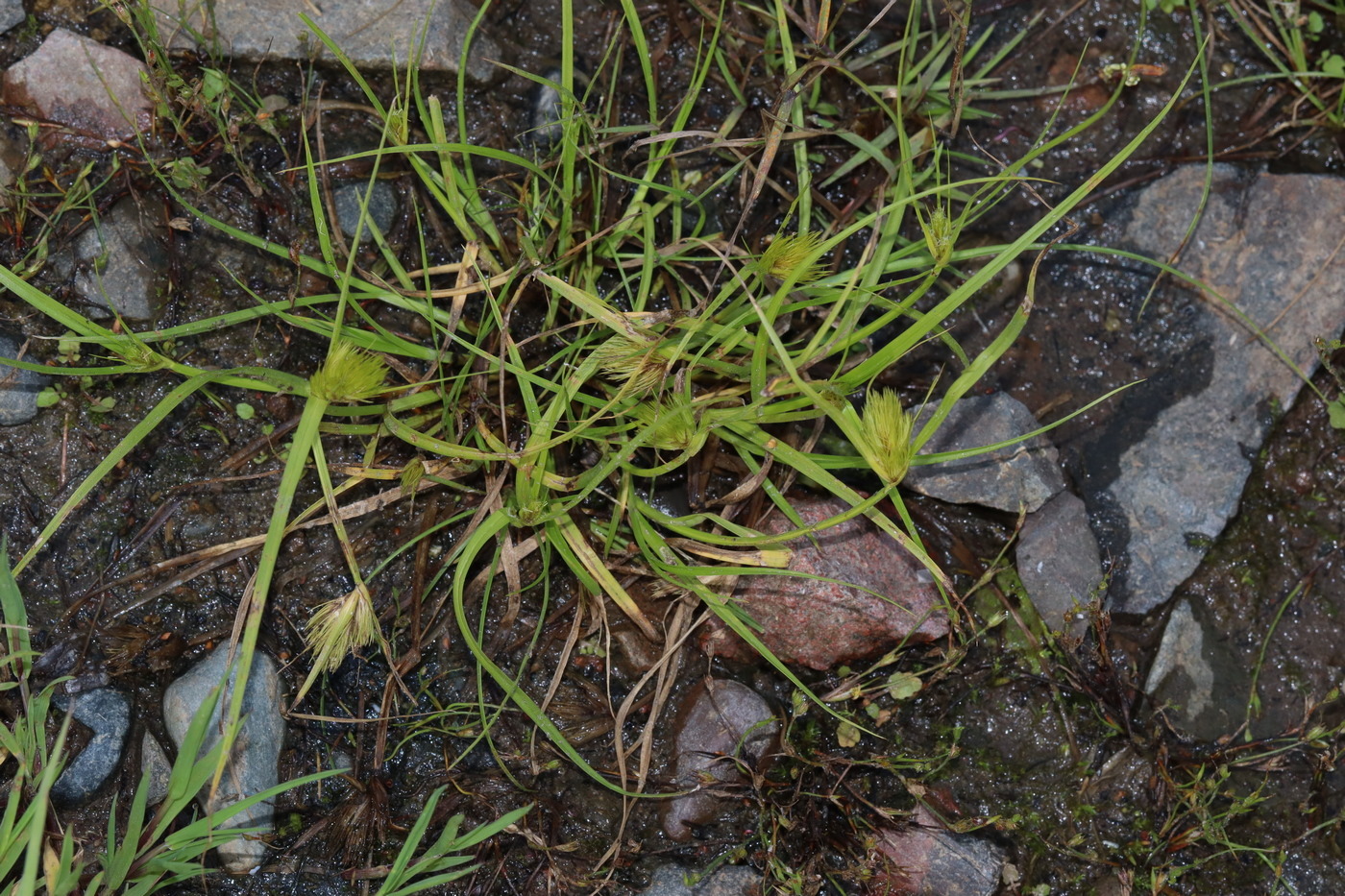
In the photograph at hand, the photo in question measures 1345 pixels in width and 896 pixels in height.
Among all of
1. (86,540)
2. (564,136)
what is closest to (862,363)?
(564,136)

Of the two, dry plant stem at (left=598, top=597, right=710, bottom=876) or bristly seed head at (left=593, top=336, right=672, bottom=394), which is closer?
bristly seed head at (left=593, top=336, right=672, bottom=394)

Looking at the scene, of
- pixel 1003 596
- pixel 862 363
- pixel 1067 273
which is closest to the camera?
pixel 862 363

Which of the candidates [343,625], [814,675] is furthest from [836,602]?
[343,625]

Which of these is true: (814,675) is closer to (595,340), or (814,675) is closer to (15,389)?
(595,340)

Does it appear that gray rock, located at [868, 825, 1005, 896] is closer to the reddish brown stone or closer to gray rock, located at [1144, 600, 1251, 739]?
the reddish brown stone

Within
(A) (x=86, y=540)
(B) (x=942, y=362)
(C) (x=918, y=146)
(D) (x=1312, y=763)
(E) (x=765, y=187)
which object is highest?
(C) (x=918, y=146)

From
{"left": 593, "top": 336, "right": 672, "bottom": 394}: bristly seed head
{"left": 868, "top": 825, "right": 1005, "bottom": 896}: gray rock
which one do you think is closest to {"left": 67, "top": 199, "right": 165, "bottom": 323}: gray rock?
{"left": 593, "top": 336, "right": 672, "bottom": 394}: bristly seed head

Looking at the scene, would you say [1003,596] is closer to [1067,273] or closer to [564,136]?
[1067,273]
